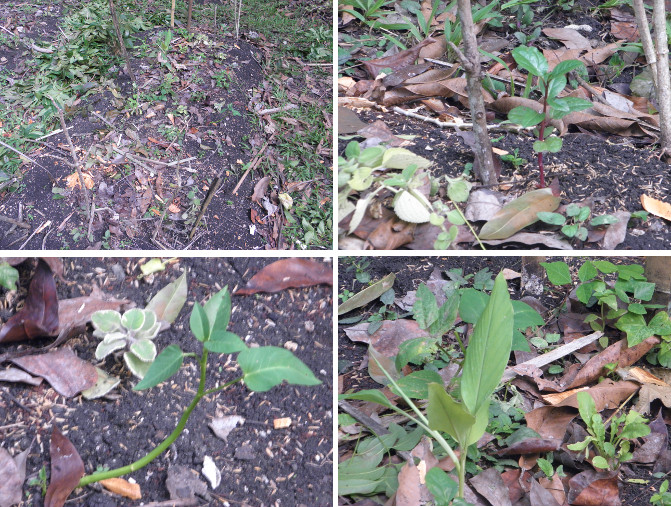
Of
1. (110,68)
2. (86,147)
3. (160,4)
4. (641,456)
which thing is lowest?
(641,456)

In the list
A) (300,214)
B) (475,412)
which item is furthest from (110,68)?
(475,412)

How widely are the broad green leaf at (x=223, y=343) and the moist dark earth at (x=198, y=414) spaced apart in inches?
10.2

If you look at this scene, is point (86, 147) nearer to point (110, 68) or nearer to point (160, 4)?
point (110, 68)

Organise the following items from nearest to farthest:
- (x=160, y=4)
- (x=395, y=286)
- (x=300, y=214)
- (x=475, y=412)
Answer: (x=475, y=412)
(x=395, y=286)
(x=300, y=214)
(x=160, y=4)

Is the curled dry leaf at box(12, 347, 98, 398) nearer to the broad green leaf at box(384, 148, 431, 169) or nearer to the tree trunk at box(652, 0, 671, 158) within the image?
the broad green leaf at box(384, 148, 431, 169)

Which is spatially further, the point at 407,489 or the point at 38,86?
the point at 38,86

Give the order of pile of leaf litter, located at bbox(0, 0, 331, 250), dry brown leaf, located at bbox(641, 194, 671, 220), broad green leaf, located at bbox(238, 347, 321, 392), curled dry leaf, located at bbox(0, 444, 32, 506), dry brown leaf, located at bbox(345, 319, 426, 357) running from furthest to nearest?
1. pile of leaf litter, located at bbox(0, 0, 331, 250)
2. dry brown leaf, located at bbox(345, 319, 426, 357)
3. dry brown leaf, located at bbox(641, 194, 671, 220)
4. curled dry leaf, located at bbox(0, 444, 32, 506)
5. broad green leaf, located at bbox(238, 347, 321, 392)

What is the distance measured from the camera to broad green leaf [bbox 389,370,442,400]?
2.61ft

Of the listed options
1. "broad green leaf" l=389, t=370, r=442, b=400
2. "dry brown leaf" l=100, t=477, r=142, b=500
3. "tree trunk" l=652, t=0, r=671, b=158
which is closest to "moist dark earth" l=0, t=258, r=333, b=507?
"dry brown leaf" l=100, t=477, r=142, b=500

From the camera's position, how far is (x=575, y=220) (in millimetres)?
812

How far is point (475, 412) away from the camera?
0.71 m

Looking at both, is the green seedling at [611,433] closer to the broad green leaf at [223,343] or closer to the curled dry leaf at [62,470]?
the broad green leaf at [223,343]

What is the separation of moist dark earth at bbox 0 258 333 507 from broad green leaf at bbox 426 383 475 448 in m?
0.22

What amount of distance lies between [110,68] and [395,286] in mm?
1024
